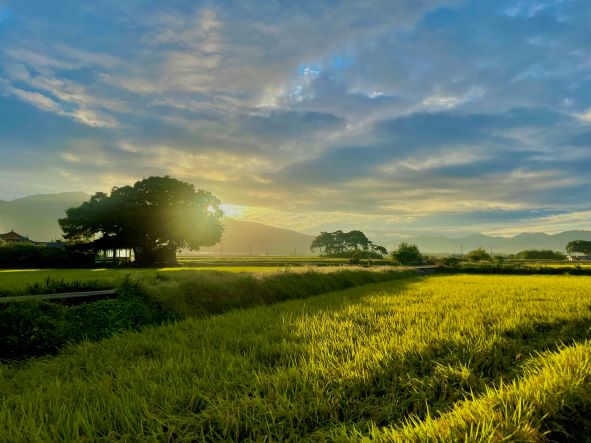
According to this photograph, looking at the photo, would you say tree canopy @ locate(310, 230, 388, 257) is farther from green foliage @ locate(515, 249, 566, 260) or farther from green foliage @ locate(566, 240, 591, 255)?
green foliage @ locate(566, 240, 591, 255)

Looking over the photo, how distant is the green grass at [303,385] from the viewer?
3.48 meters

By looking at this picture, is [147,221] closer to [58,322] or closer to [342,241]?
[58,322]

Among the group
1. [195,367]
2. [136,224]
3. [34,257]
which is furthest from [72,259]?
[195,367]

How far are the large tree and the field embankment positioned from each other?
3319 cm

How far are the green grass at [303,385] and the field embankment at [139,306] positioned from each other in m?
0.94

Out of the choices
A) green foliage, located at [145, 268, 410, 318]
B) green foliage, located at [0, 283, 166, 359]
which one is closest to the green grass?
green foliage, located at [0, 283, 166, 359]

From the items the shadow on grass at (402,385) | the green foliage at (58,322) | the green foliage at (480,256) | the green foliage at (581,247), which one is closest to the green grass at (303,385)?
the shadow on grass at (402,385)

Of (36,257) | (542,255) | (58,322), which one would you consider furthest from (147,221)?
(542,255)

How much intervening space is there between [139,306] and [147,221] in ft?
125

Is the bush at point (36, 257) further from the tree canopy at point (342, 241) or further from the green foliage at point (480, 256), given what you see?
the tree canopy at point (342, 241)

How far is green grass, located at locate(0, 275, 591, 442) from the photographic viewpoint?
3477 mm

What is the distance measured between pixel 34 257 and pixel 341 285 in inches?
1405

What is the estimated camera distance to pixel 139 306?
10.6 meters

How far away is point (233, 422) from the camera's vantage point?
3.54 meters
